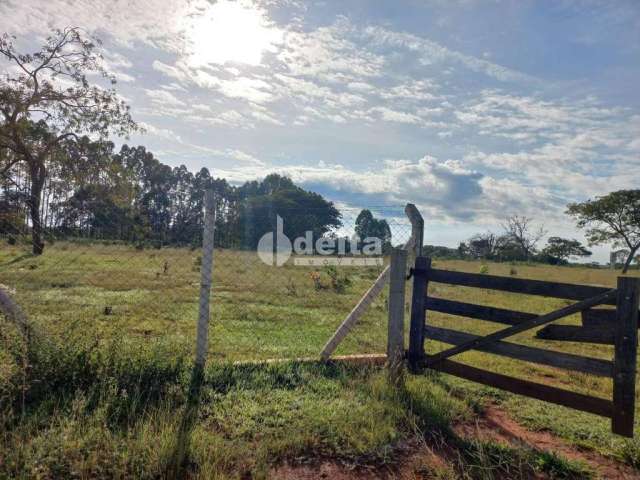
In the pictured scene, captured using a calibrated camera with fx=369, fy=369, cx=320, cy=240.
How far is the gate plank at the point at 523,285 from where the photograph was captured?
357 centimetres

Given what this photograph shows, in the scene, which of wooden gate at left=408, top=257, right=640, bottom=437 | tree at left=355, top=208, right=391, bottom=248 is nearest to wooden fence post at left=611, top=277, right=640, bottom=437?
wooden gate at left=408, top=257, right=640, bottom=437

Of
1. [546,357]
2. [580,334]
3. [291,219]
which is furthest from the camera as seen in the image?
[291,219]

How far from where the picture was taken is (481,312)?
4.14 m

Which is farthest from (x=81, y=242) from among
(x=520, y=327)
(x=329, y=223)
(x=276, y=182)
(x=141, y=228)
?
(x=276, y=182)

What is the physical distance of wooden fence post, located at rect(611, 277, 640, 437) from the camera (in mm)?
3266

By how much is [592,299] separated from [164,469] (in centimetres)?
389

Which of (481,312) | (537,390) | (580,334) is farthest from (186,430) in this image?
(580,334)

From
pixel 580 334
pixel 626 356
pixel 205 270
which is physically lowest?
pixel 626 356

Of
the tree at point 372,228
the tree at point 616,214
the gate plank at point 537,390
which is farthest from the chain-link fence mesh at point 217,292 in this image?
the tree at point 616,214

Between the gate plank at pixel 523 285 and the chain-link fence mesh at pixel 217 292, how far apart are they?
2.84 ft

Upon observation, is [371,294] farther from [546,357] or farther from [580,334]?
[580,334]

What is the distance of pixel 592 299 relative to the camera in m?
3.44

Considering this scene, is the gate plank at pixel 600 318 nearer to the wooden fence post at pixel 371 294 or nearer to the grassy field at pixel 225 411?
the grassy field at pixel 225 411

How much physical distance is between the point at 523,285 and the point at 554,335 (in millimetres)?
564
